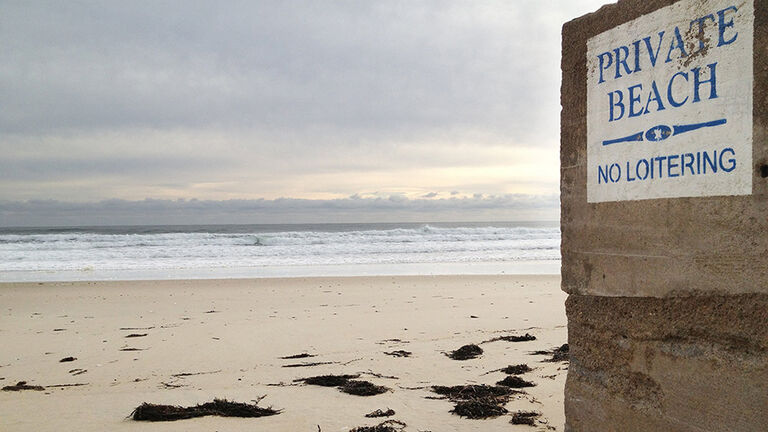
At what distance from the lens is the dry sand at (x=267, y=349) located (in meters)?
4.09

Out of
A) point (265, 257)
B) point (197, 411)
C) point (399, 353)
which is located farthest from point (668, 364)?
point (265, 257)

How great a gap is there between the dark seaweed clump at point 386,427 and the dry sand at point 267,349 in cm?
13

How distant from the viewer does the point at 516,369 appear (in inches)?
203

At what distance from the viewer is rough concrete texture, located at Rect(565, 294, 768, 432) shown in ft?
7.57

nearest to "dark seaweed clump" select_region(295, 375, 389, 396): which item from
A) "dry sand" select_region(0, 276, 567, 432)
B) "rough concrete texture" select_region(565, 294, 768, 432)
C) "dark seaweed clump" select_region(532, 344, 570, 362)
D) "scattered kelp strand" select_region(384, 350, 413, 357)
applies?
"dry sand" select_region(0, 276, 567, 432)

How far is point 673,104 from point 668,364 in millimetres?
1198

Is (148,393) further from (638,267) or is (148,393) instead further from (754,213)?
(754,213)

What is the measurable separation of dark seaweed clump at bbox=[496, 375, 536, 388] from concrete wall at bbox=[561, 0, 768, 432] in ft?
4.81

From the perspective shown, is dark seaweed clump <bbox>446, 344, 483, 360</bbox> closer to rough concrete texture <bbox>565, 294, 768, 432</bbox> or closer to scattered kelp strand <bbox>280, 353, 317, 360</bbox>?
scattered kelp strand <bbox>280, 353, 317, 360</bbox>

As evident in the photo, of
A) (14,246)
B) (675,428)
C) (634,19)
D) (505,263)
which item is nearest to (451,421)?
(675,428)

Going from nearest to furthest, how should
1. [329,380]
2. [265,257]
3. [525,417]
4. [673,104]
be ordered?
[673,104]
[525,417]
[329,380]
[265,257]

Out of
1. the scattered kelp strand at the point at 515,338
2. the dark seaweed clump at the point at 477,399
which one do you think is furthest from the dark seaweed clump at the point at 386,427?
the scattered kelp strand at the point at 515,338

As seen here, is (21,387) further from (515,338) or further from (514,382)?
(515,338)

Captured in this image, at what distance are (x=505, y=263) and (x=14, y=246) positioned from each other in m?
24.6
